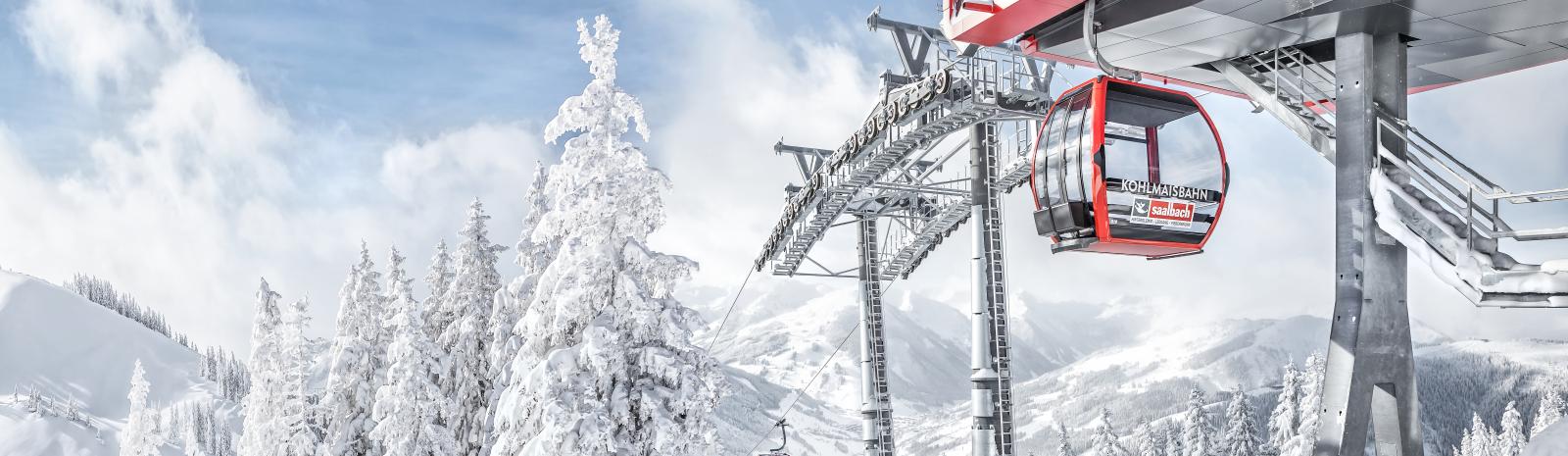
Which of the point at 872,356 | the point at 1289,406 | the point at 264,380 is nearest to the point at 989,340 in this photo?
the point at 872,356

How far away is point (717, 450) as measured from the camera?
57.3 ft

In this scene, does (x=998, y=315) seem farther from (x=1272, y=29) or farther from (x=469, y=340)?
(x=469, y=340)

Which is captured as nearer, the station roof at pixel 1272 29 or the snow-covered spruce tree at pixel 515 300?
the station roof at pixel 1272 29

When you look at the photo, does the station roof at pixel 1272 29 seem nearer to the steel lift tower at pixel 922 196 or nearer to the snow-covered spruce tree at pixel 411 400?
the steel lift tower at pixel 922 196

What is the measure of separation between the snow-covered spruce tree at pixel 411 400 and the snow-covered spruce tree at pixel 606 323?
8067mm

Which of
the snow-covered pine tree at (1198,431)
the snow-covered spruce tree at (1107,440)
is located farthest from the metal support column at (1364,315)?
the snow-covered spruce tree at (1107,440)

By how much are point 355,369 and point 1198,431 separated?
30.8 m

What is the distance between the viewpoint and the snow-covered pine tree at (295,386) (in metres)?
29.5

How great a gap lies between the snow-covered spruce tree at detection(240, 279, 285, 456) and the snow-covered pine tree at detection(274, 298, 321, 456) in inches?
4.3

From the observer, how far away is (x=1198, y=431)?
43.8 meters

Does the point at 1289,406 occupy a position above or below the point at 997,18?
below

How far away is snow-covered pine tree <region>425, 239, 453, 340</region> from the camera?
29.2m

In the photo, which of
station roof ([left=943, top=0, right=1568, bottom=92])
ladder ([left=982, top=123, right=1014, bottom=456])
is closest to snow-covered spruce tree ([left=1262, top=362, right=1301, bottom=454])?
ladder ([left=982, top=123, right=1014, bottom=456])

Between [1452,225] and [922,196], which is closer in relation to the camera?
[1452,225]
